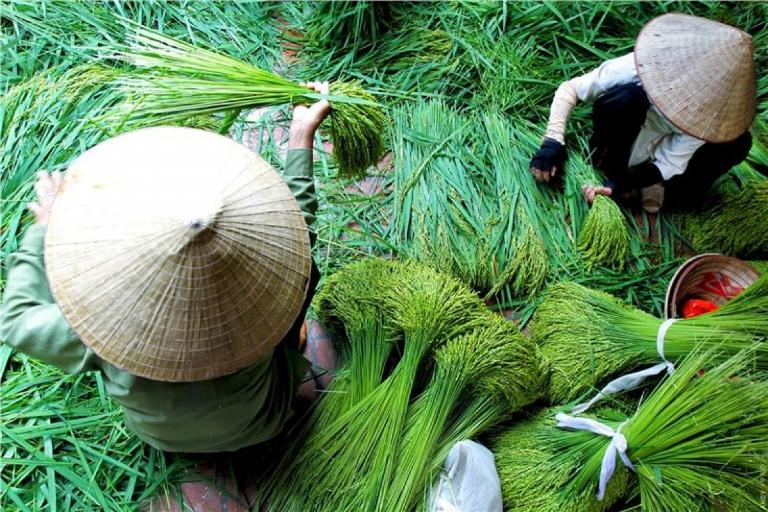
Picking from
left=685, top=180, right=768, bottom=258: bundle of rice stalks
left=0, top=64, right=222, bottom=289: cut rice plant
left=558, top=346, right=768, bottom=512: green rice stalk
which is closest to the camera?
left=558, top=346, right=768, bottom=512: green rice stalk

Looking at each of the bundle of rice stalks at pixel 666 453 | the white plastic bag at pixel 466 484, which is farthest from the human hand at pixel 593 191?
the white plastic bag at pixel 466 484

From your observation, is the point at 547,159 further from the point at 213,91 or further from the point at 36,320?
the point at 36,320

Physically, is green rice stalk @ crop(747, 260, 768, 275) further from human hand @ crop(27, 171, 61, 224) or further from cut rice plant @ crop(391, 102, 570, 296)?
human hand @ crop(27, 171, 61, 224)

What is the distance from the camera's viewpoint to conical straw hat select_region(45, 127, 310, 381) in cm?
118

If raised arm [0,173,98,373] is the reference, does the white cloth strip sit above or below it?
below

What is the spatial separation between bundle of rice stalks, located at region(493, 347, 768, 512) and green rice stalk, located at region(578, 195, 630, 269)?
22.3 inches

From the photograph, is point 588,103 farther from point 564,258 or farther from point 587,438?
point 587,438

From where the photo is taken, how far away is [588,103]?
243 centimetres

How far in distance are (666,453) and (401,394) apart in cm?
74

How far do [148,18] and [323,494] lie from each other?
6.56 ft

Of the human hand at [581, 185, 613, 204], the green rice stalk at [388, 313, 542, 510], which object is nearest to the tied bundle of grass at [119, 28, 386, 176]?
the green rice stalk at [388, 313, 542, 510]

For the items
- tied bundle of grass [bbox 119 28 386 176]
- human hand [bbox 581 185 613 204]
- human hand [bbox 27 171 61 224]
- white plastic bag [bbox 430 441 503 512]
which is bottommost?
white plastic bag [bbox 430 441 503 512]

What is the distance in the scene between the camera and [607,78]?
2.23 metres

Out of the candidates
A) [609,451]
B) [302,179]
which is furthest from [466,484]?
[302,179]
